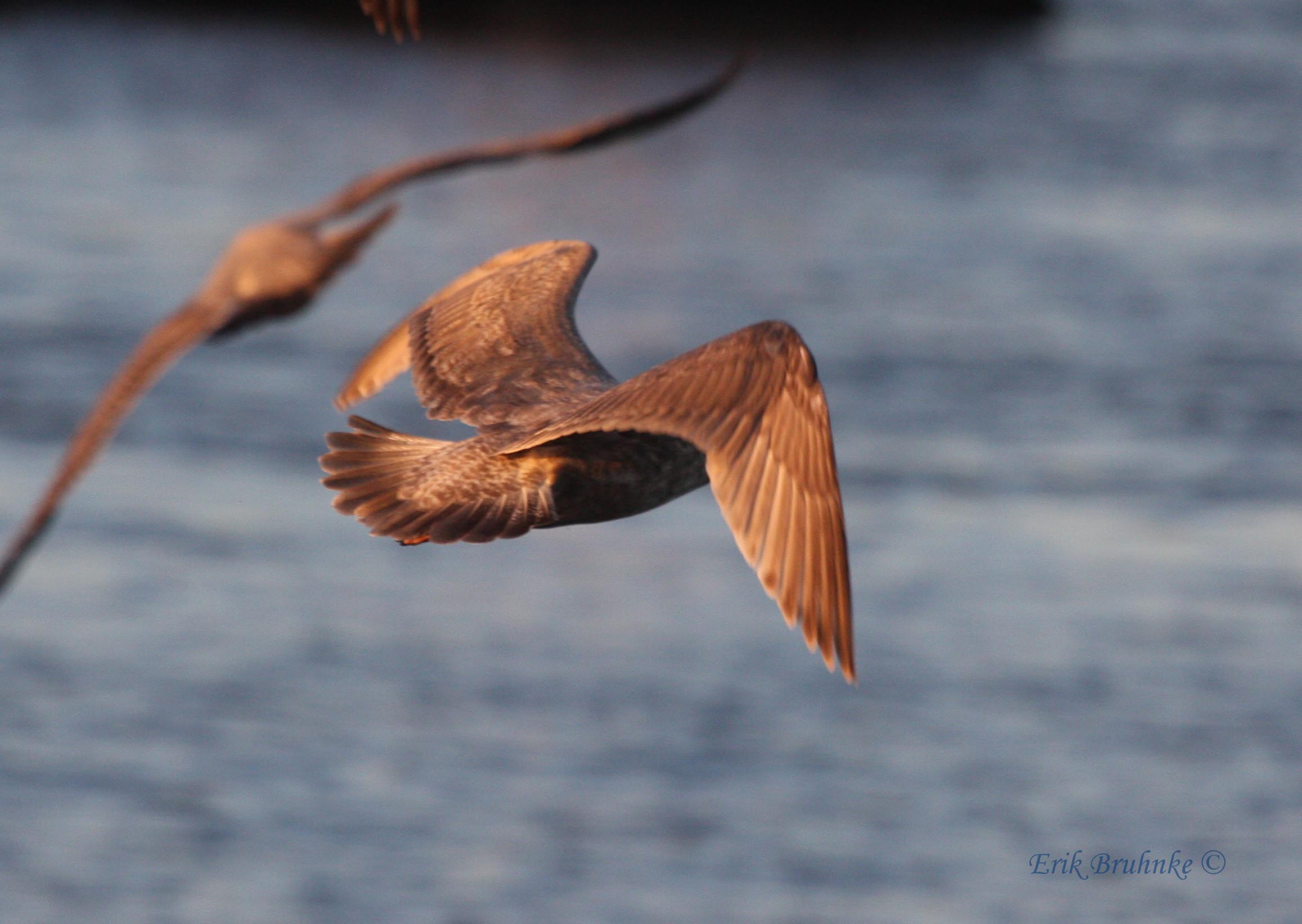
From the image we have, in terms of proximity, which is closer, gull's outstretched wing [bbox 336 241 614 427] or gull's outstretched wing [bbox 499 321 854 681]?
gull's outstretched wing [bbox 499 321 854 681]

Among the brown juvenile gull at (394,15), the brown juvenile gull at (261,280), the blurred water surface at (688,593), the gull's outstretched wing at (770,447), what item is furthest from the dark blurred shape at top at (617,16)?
the gull's outstretched wing at (770,447)

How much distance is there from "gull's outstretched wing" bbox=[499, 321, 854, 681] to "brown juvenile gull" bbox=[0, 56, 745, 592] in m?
0.77

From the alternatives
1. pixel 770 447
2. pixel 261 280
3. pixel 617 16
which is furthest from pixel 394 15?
pixel 617 16

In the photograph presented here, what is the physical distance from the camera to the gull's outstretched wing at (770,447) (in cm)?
529

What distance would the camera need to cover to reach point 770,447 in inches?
213

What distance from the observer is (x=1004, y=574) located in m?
17.6

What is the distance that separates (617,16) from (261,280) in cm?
2898

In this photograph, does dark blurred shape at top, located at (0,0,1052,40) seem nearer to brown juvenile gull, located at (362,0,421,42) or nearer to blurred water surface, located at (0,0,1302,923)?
blurred water surface, located at (0,0,1302,923)

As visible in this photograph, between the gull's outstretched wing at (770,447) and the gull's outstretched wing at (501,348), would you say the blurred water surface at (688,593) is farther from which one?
the gull's outstretched wing at (770,447)

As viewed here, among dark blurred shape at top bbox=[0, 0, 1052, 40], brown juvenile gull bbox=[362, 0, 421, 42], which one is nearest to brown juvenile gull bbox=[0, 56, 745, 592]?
brown juvenile gull bbox=[362, 0, 421, 42]

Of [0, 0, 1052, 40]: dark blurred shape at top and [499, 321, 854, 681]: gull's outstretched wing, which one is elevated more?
[499, 321, 854, 681]: gull's outstretched wing

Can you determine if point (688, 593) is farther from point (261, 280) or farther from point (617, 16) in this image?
point (617, 16)

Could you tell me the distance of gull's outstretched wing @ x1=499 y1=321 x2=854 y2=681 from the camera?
529 cm

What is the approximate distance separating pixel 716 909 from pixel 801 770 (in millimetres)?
1578
